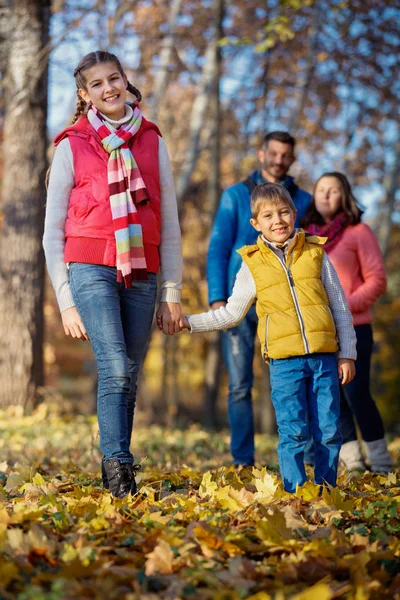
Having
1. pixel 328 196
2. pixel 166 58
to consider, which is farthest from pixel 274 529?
pixel 166 58

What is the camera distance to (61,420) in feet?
30.3

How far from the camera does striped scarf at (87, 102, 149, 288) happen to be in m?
3.86

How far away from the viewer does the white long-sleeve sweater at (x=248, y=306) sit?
411 centimetres

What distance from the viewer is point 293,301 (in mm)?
3988

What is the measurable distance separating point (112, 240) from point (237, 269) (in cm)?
184

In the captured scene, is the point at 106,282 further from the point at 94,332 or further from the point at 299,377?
the point at 299,377

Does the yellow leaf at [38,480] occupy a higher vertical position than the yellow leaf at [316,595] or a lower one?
higher

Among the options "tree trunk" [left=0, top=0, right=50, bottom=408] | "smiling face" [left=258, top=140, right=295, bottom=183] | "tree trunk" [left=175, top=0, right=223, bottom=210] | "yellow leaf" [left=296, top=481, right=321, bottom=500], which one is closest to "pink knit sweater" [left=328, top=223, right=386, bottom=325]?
"smiling face" [left=258, top=140, right=295, bottom=183]

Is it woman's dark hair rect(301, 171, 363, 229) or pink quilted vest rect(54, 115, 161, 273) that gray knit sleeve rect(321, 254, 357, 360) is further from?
woman's dark hair rect(301, 171, 363, 229)

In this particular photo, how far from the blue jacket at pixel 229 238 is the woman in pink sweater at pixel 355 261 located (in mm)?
225

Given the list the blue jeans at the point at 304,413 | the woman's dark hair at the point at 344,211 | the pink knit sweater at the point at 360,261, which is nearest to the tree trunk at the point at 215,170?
the woman's dark hair at the point at 344,211

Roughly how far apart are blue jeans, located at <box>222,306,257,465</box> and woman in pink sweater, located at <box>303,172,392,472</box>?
0.75 meters

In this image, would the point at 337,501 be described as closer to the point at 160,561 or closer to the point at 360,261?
the point at 160,561

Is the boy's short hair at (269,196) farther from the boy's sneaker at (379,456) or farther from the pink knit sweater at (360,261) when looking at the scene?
the boy's sneaker at (379,456)
